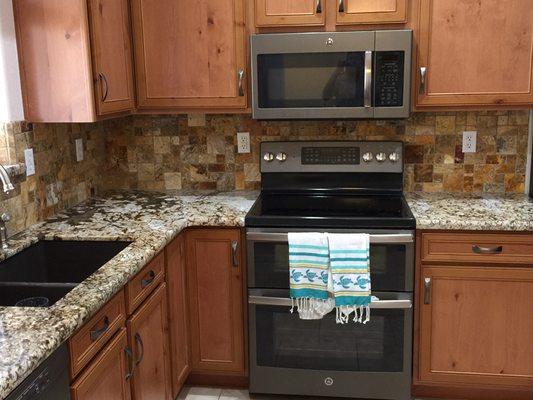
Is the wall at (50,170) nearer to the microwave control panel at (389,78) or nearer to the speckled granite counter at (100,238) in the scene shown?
the speckled granite counter at (100,238)

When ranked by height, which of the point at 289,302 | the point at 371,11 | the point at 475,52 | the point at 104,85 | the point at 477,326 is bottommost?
the point at 477,326

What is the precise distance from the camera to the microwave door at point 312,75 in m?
2.46

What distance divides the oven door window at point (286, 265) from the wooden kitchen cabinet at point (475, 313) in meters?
0.09

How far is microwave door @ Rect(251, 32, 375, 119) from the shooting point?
2.46m

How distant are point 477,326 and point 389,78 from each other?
112cm

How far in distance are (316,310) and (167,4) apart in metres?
1.51

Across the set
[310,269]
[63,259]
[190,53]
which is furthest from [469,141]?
[63,259]

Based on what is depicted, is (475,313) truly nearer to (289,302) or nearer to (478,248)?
(478,248)

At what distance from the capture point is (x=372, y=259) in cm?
238

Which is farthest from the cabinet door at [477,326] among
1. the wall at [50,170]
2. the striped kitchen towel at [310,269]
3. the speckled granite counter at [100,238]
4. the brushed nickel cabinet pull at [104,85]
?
the wall at [50,170]

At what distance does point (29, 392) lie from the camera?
1.25 m

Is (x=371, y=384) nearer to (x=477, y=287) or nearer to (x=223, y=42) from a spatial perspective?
(x=477, y=287)

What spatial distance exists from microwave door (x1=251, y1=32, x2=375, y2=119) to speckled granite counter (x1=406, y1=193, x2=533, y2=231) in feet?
1.67

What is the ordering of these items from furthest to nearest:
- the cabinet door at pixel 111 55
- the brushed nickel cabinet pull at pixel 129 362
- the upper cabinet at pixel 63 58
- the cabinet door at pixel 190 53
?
the cabinet door at pixel 190 53
the cabinet door at pixel 111 55
the upper cabinet at pixel 63 58
the brushed nickel cabinet pull at pixel 129 362
